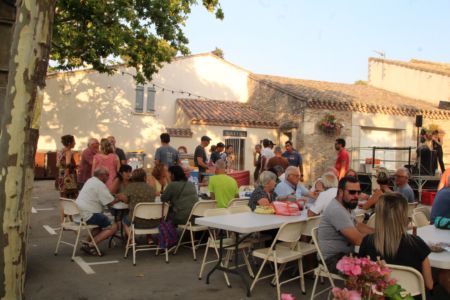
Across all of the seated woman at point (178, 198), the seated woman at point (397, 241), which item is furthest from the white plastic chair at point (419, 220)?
the seated woman at point (178, 198)

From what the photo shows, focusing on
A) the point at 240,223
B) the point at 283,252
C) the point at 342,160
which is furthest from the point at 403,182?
the point at 240,223

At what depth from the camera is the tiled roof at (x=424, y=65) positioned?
71.8ft

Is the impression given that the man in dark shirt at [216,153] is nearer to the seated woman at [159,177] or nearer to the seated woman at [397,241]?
the seated woman at [159,177]

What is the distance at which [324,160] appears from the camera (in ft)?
59.2

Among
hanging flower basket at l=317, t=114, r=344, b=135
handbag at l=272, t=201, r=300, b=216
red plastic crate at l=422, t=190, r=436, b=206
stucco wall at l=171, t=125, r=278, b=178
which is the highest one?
hanging flower basket at l=317, t=114, r=344, b=135

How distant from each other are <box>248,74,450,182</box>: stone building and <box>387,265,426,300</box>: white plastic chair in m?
14.8

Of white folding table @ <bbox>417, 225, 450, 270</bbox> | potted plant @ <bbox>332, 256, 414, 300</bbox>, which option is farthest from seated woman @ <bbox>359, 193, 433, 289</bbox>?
potted plant @ <bbox>332, 256, 414, 300</bbox>

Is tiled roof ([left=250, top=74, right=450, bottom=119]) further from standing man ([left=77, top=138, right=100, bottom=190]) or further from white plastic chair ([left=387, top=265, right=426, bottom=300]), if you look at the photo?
white plastic chair ([left=387, top=265, right=426, bottom=300])

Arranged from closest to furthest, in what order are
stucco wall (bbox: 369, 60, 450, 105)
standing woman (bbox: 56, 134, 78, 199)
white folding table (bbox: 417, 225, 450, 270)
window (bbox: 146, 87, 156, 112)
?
→ white folding table (bbox: 417, 225, 450, 270)
standing woman (bbox: 56, 134, 78, 199)
window (bbox: 146, 87, 156, 112)
stucco wall (bbox: 369, 60, 450, 105)

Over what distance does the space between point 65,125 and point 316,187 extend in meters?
14.6

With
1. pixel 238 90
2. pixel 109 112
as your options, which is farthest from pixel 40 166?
pixel 238 90

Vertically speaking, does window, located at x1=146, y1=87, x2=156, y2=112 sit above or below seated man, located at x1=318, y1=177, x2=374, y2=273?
above

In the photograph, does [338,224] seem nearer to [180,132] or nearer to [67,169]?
[67,169]

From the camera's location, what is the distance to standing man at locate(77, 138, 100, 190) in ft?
26.9
